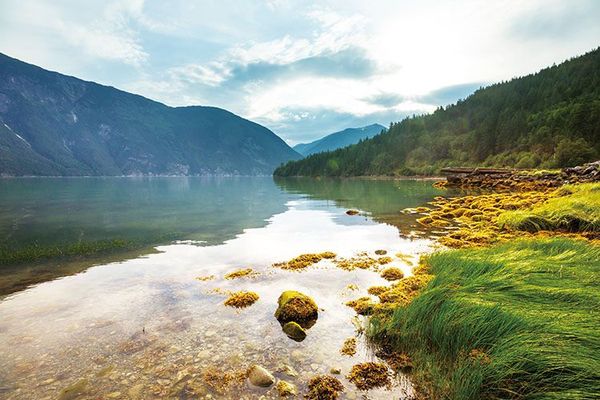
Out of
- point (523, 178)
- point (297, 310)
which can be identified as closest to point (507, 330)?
point (297, 310)

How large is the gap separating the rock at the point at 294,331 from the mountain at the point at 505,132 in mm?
79658

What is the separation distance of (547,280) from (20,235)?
87.1 feet

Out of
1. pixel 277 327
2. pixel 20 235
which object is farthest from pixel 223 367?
pixel 20 235

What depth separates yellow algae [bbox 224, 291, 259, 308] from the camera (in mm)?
8766

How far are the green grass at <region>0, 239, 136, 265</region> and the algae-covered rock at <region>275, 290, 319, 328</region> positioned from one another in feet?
→ 38.7

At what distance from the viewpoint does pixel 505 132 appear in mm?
111688

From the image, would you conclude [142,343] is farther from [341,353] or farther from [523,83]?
[523,83]

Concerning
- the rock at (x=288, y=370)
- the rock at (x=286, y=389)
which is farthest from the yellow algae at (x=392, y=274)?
the rock at (x=286, y=389)

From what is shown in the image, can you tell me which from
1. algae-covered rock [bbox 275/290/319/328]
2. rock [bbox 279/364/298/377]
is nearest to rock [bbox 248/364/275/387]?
rock [bbox 279/364/298/377]

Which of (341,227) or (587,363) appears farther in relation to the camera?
(341,227)

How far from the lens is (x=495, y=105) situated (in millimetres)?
138250

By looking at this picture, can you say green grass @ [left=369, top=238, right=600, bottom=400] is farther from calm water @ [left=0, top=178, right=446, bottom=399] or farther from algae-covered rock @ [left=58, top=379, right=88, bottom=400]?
algae-covered rock @ [left=58, top=379, right=88, bottom=400]

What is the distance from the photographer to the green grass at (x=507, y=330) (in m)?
4.06

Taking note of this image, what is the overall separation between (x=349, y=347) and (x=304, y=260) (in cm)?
682
